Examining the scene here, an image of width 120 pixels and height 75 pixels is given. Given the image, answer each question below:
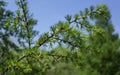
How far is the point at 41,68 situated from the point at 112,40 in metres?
25.2

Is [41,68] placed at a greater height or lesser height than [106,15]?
lesser

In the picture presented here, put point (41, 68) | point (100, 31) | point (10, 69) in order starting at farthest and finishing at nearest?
point (41, 68)
point (100, 31)
point (10, 69)

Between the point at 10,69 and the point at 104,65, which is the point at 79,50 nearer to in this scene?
the point at 10,69

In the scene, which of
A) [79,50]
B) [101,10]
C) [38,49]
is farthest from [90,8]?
[38,49]

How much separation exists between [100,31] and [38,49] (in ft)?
2.53

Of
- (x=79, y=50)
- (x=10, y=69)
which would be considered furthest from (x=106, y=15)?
(x=10, y=69)

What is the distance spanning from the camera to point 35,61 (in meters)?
3.51

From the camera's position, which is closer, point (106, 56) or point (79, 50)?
point (79, 50)

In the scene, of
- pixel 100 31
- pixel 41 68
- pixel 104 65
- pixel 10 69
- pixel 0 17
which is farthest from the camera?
pixel 104 65

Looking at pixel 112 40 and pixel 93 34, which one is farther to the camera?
pixel 112 40

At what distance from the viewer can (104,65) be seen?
2684 centimetres

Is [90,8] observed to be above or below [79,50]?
above

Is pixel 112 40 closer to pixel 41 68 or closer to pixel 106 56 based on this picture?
pixel 106 56

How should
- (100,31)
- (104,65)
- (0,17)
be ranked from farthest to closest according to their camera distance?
1. (104,65)
2. (0,17)
3. (100,31)
